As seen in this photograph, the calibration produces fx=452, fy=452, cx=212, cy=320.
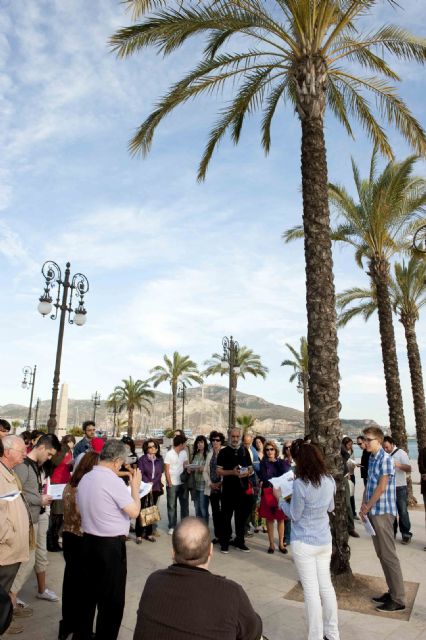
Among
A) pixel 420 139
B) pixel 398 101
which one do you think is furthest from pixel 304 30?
pixel 420 139

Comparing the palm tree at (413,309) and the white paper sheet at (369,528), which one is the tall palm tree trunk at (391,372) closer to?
the palm tree at (413,309)

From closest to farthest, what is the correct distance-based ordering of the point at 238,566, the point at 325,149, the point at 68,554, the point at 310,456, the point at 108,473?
the point at 108,473, the point at 310,456, the point at 68,554, the point at 238,566, the point at 325,149

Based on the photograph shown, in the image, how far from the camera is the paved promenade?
4707 mm

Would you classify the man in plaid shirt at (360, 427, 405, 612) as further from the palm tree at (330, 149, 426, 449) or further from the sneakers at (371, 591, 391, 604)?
the palm tree at (330, 149, 426, 449)

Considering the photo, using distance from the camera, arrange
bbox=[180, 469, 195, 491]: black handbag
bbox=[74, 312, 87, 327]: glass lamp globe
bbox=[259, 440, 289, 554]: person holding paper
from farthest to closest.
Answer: bbox=[74, 312, 87, 327]: glass lamp globe → bbox=[180, 469, 195, 491]: black handbag → bbox=[259, 440, 289, 554]: person holding paper

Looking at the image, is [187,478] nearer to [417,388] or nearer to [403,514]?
[403,514]

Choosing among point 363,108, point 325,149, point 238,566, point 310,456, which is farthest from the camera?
point 363,108

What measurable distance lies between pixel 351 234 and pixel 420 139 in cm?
561

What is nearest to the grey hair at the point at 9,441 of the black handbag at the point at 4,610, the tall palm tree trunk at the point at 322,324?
the black handbag at the point at 4,610

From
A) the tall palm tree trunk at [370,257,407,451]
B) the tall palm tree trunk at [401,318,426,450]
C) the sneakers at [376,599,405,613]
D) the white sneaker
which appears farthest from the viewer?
the tall palm tree trunk at [401,318,426,450]

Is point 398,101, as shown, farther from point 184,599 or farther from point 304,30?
point 184,599

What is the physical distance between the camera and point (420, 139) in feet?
33.7

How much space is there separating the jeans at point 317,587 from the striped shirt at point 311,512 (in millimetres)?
68

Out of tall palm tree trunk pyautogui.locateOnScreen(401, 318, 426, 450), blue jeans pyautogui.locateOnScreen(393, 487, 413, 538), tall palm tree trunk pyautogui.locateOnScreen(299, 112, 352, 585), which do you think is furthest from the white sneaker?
tall palm tree trunk pyautogui.locateOnScreen(401, 318, 426, 450)
